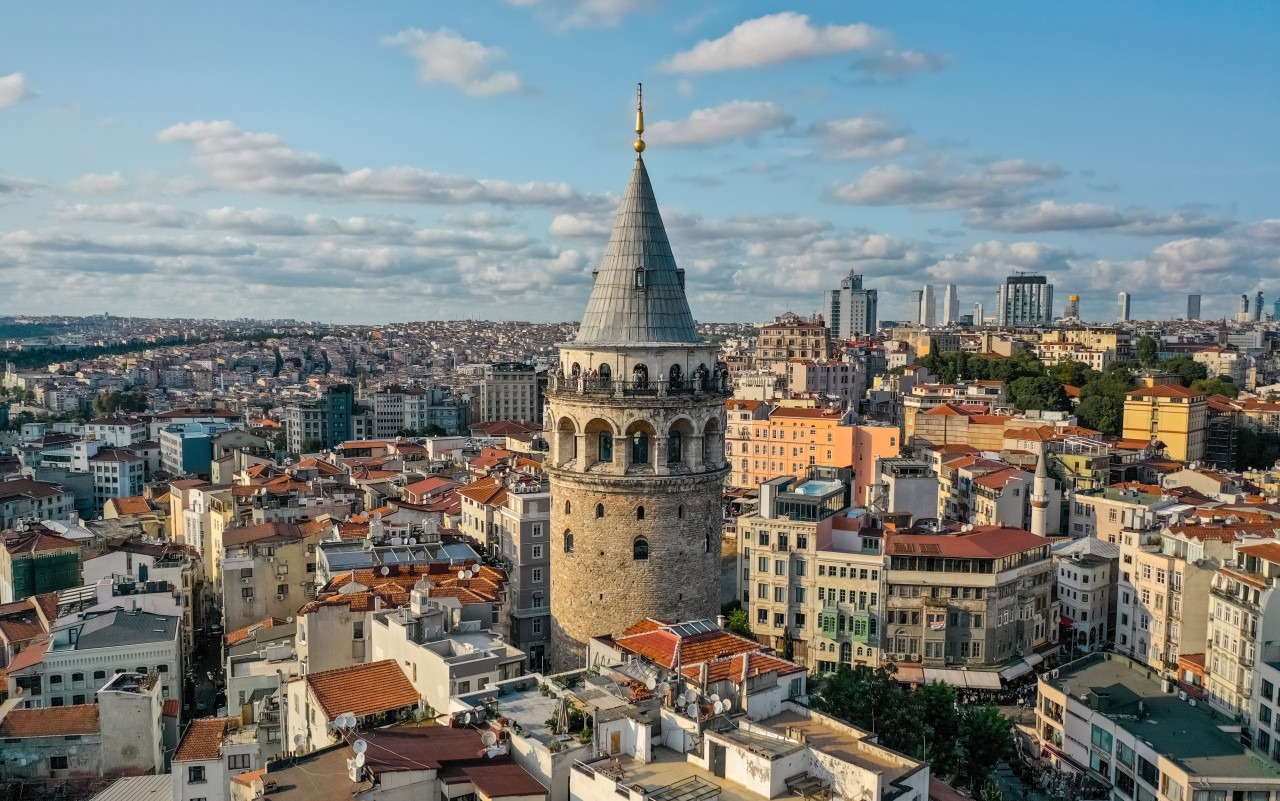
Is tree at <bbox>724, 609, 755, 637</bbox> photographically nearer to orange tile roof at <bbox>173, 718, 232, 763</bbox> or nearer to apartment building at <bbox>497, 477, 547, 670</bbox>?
apartment building at <bbox>497, 477, 547, 670</bbox>

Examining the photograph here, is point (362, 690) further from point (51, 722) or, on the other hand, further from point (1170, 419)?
point (1170, 419)

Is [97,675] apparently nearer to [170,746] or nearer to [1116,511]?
[170,746]

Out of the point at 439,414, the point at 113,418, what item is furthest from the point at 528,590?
the point at 439,414

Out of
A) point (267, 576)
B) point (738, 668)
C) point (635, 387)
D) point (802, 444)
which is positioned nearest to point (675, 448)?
point (635, 387)

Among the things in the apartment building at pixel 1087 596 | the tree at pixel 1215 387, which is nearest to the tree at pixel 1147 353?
the tree at pixel 1215 387

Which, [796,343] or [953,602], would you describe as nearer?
[953,602]

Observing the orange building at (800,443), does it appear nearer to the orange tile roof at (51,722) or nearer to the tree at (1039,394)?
the tree at (1039,394)
